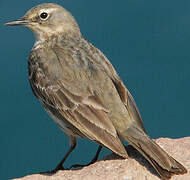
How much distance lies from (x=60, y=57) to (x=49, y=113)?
100 cm

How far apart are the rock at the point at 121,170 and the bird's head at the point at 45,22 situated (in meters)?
2.76

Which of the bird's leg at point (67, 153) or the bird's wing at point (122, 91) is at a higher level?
the bird's wing at point (122, 91)

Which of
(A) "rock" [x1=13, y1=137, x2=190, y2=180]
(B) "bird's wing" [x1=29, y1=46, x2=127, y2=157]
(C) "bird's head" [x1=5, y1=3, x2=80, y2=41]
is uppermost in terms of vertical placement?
(C) "bird's head" [x1=5, y1=3, x2=80, y2=41]

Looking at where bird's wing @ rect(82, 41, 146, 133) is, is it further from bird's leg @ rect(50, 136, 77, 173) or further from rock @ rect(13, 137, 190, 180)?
bird's leg @ rect(50, 136, 77, 173)

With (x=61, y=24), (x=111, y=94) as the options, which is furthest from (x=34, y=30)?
(x=111, y=94)

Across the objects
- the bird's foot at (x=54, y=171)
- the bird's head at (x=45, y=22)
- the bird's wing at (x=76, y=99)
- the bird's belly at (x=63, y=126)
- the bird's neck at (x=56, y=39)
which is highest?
the bird's head at (x=45, y=22)

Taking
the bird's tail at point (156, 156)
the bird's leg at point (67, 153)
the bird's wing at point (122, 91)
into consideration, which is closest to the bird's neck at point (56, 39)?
the bird's wing at point (122, 91)

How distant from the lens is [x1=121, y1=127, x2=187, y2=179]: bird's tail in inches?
284

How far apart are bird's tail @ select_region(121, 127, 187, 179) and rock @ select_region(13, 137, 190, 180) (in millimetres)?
115

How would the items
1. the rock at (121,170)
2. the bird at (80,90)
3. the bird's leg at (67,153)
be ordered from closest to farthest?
1. the rock at (121,170)
2. the bird at (80,90)
3. the bird's leg at (67,153)

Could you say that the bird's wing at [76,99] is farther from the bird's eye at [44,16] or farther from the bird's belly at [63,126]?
the bird's eye at [44,16]

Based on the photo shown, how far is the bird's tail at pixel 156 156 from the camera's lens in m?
7.21

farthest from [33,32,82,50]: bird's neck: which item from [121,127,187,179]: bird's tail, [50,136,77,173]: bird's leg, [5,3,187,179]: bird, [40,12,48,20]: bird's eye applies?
[121,127,187,179]: bird's tail

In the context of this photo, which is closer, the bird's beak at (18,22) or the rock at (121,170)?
the rock at (121,170)
